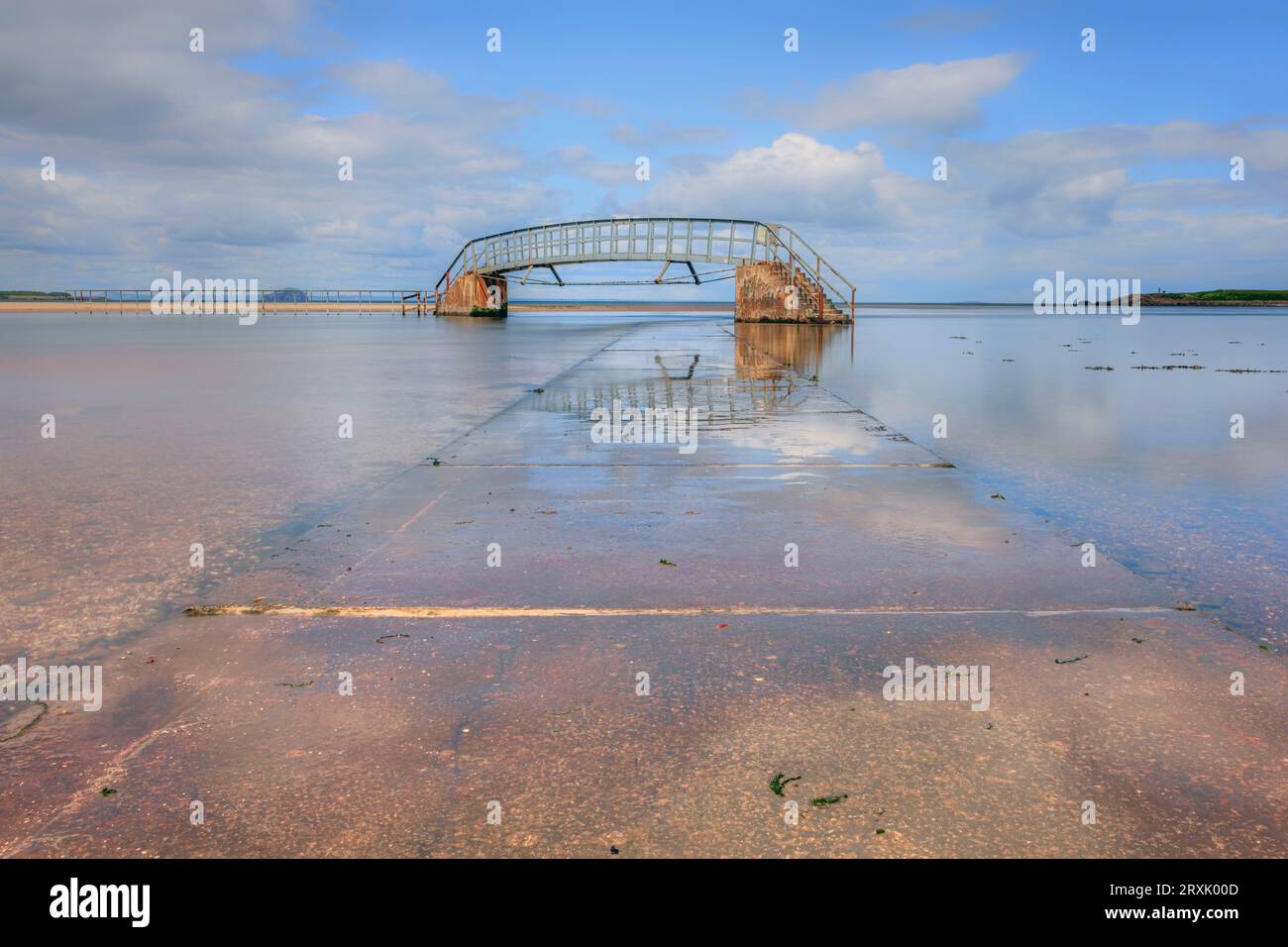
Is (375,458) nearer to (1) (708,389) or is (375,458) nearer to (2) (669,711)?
(2) (669,711)

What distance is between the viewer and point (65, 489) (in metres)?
6.64

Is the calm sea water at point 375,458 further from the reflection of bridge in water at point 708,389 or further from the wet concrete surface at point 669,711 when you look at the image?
the reflection of bridge in water at point 708,389

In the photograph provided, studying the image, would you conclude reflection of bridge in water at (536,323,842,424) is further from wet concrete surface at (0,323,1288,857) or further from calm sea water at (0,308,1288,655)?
wet concrete surface at (0,323,1288,857)

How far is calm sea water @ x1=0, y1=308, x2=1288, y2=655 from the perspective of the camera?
456cm

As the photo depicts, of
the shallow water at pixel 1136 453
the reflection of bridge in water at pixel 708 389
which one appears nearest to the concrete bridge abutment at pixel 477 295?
the reflection of bridge in water at pixel 708 389

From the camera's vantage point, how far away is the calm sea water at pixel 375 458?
456 cm

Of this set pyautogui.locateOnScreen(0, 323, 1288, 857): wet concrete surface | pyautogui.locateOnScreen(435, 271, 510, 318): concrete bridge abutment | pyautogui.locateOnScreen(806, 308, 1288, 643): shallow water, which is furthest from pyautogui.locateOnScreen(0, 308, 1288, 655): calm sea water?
pyautogui.locateOnScreen(435, 271, 510, 318): concrete bridge abutment

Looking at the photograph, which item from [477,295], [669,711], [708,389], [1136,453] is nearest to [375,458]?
[669,711]

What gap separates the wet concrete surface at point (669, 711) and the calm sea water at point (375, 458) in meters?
0.49

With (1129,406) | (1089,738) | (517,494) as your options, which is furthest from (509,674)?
(1129,406)

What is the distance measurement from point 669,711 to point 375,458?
571cm

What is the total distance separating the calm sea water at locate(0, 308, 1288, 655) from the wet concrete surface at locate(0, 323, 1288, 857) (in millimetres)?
492
